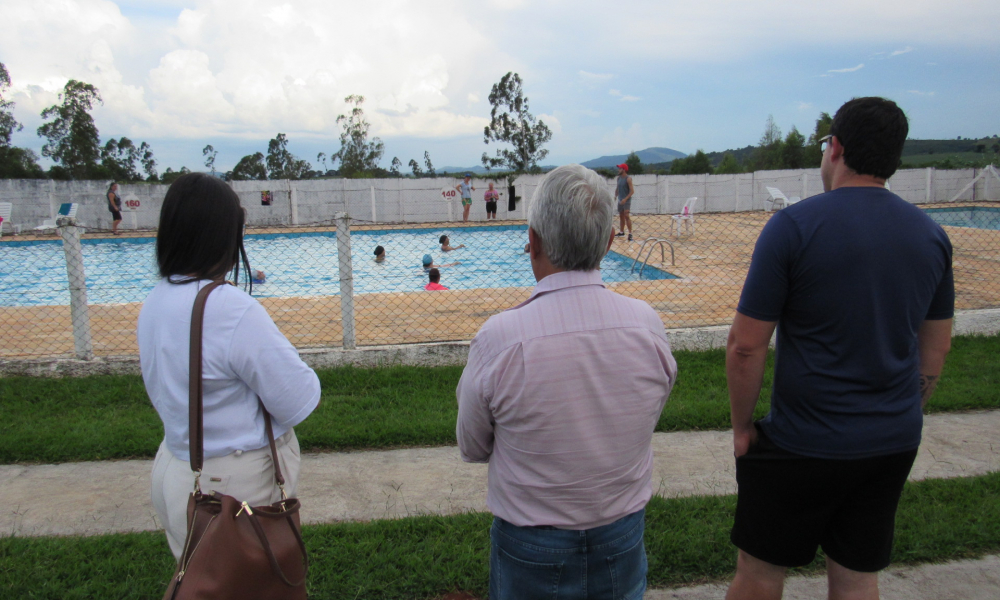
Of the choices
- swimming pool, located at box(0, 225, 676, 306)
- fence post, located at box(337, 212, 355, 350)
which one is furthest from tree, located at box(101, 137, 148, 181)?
fence post, located at box(337, 212, 355, 350)

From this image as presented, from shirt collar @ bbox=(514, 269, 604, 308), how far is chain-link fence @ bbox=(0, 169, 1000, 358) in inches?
54.2

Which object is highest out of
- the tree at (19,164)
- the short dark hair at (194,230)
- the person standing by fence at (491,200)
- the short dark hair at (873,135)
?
the tree at (19,164)

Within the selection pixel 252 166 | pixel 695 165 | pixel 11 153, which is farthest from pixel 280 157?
pixel 695 165

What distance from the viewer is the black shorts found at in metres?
1.93

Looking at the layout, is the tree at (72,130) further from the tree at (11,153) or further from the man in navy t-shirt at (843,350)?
the man in navy t-shirt at (843,350)

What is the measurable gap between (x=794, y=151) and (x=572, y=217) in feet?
166

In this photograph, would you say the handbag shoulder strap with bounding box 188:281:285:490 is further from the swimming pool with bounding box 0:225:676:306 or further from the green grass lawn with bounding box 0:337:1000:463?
the swimming pool with bounding box 0:225:676:306

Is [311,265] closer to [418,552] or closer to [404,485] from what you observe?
[404,485]

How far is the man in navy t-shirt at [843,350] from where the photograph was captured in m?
1.84

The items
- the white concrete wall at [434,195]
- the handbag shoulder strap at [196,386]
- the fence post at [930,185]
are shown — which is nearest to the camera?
the handbag shoulder strap at [196,386]

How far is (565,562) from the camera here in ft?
5.50

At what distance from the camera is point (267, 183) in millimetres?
26156

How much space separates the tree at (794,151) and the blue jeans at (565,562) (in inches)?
1899

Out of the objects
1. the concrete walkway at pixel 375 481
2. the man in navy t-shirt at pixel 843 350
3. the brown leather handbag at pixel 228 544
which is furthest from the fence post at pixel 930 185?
the brown leather handbag at pixel 228 544
